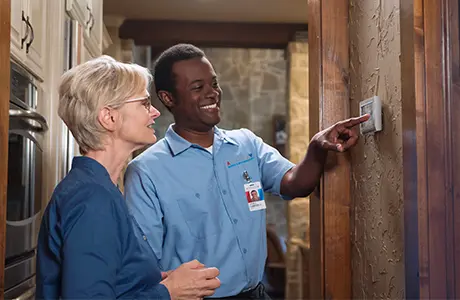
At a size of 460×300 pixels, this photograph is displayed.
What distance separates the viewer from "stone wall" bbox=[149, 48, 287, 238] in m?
6.56

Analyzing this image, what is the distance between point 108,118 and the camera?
1.37 meters

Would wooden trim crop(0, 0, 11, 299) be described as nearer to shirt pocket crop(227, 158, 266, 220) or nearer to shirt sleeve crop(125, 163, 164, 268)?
shirt sleeve crop(125, 163, 164, 268)

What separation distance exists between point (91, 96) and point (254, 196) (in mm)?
800

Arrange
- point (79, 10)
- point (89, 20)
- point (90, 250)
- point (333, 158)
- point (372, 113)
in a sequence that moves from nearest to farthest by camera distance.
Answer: point (90, 250)
point (372, 113)
point (333, 158)
point (79, 10)
point (89, 20)

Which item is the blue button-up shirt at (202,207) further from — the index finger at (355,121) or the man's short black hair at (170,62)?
the index finger at (355,121)

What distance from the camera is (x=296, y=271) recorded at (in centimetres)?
498

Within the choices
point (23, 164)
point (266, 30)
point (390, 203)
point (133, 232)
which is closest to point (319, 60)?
point (390, 203)

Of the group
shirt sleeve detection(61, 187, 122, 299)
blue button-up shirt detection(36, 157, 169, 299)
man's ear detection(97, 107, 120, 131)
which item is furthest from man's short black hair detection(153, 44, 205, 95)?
shirt sleeve detection(61, 187, 122, 299)

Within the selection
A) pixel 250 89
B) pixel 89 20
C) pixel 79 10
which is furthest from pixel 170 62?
pixel 250 89

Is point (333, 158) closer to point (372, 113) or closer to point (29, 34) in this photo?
point (372, 113)

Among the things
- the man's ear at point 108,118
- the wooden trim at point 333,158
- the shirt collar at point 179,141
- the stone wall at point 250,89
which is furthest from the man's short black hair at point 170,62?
the stone wall at point 250,89

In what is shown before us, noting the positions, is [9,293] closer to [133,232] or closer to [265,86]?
[133,232]

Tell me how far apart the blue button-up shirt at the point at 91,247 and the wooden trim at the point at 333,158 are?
0.70 m

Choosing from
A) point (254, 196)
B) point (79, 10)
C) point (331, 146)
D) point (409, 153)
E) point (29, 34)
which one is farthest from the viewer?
point (79, 10)
